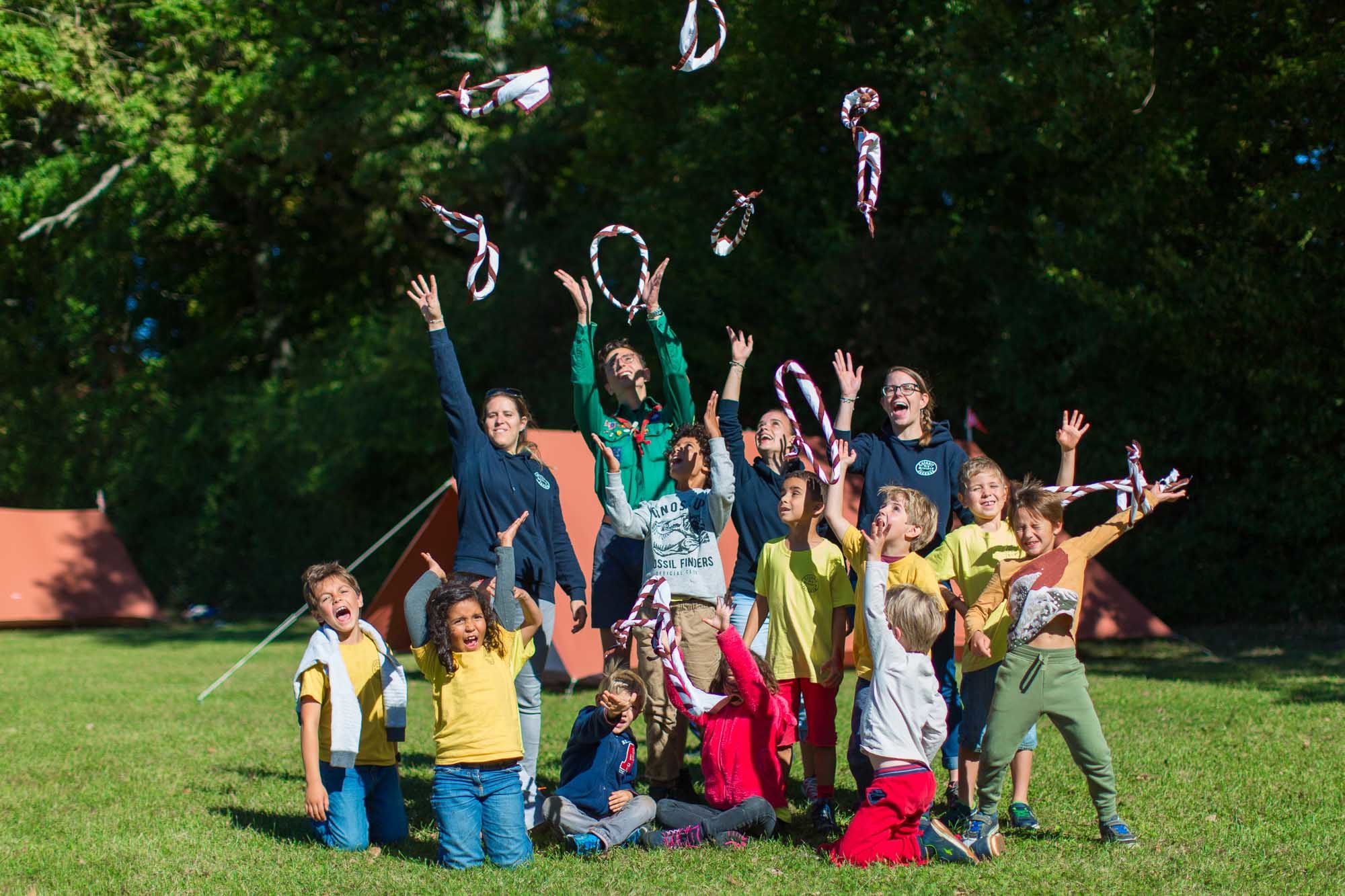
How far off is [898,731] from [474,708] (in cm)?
153

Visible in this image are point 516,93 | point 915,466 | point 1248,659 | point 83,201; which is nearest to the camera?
point 915,466

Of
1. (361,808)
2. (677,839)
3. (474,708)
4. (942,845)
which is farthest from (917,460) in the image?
(361,808)

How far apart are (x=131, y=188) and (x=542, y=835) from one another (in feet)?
57.3

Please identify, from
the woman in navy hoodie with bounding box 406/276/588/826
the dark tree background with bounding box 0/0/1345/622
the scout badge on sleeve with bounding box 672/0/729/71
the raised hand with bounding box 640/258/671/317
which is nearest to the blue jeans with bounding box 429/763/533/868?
the woman in navy hoodie with bounding box 406/276/588/826

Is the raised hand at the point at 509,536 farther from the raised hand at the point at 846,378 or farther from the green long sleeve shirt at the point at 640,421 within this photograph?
the raised hand at the point at 846,378

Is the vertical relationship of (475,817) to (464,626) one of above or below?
below

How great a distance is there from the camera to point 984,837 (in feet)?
14.6

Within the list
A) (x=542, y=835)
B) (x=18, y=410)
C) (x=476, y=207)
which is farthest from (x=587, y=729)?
(x=18, y=410)

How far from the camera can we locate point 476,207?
19.8 m

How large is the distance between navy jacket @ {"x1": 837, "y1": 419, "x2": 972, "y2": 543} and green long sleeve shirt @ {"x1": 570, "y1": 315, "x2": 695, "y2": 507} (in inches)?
31.3

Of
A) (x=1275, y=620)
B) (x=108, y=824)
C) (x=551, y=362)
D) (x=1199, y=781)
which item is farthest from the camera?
(x=551, y=362)

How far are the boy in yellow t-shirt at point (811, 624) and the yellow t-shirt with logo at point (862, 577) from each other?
4.2 inches

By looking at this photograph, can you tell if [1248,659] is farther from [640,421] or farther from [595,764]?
[595,764]

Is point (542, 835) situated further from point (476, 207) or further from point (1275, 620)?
point (476, 207)
